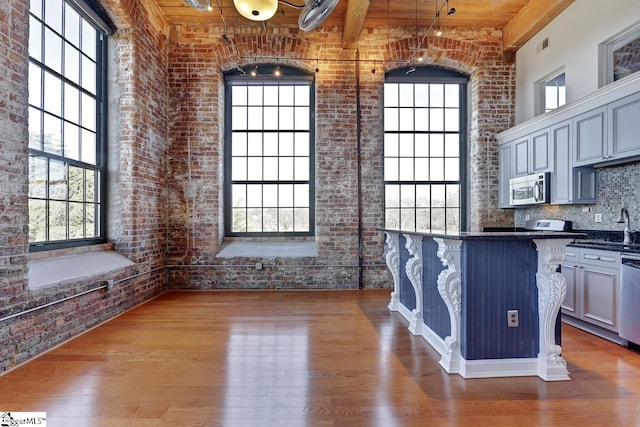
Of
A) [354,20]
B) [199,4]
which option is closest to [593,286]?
[354,20]

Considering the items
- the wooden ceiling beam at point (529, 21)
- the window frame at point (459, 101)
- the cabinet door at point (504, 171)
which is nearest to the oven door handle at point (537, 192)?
the cabinet door at point (504, 171)

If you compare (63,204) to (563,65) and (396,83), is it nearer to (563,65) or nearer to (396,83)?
(396,83)

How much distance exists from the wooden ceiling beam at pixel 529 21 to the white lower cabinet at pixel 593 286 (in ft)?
10.5

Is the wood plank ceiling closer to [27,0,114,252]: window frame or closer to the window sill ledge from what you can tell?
[27,0,114,252]: window frame

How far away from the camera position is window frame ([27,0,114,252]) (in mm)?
3195

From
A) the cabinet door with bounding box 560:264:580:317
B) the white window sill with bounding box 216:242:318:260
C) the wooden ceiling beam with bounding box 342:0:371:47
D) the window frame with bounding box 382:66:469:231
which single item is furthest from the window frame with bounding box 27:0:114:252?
the cabinet door with bounding box 560:264:580:317

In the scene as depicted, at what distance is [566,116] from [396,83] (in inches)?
98.8

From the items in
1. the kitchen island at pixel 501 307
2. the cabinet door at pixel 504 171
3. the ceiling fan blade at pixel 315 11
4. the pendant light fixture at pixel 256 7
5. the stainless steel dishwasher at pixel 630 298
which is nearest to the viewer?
the kitchen island at pixel 501 307

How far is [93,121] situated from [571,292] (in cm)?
578

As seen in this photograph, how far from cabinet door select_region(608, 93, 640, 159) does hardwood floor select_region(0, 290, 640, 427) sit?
1854mm

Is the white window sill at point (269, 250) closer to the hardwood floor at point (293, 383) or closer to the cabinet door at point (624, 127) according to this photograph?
the hardwood floor at point (293, 383)

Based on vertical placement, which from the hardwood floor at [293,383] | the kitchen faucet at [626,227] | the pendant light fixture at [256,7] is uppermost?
the pendant light fixture at [256,7]

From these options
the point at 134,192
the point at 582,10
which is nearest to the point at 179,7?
the point at 134,192

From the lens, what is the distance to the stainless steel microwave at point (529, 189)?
4383mm
